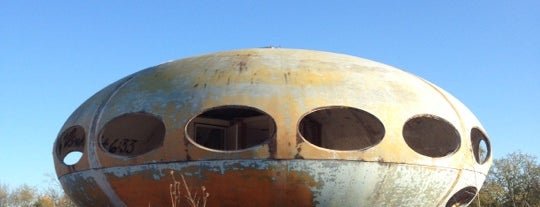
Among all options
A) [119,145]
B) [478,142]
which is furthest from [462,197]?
[119,145]

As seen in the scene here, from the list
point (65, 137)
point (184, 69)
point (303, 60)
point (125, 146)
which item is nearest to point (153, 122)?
point (125, 146)

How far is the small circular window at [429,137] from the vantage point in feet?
47.7

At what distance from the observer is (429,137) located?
15.2m

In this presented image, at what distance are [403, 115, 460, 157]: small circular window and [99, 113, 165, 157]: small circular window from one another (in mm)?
5917

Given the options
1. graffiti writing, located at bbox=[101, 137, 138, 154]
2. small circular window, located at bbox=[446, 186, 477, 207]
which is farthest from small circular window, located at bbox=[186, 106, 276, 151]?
small circular window, located at bbox=[446, 186, 477, 207]

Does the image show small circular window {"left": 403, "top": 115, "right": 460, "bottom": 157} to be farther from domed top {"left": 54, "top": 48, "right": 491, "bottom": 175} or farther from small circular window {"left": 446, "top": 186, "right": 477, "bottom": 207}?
small circular window {"left": 446, "top": 186, "right": 477, "bottom": 207}

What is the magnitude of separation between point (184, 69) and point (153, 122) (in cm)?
355

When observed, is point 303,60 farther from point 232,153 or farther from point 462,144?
point 462,144

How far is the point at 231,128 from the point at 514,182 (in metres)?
27.4

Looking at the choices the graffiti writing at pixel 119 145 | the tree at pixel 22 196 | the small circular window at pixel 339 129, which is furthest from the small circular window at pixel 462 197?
the tree at pixel 22 196

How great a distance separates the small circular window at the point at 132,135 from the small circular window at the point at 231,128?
3.20 feet

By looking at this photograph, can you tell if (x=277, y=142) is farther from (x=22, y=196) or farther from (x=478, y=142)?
(x=22, y=196)

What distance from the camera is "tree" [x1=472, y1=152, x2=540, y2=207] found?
112 ft

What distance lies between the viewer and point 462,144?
11492 millimetres
